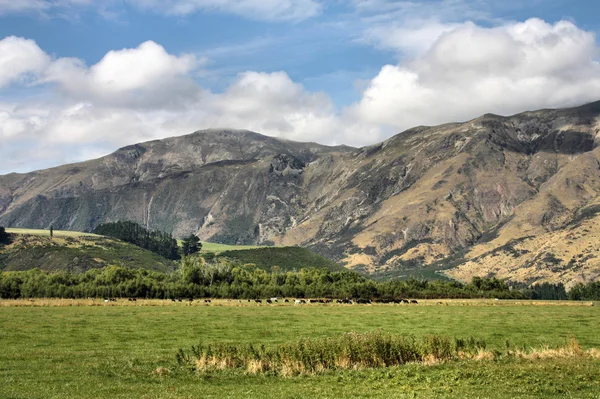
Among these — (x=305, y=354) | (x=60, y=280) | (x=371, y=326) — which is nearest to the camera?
(x=305, y=354)

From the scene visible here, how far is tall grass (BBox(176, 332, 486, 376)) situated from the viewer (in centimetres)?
3950

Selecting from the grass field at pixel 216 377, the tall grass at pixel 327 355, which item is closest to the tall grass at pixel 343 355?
the tall grass at pixel 327 355

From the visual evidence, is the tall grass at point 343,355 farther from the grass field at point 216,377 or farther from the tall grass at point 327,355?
the grass field at point 216,377

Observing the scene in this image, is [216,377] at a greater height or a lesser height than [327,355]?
lesser

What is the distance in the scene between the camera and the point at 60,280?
195 m

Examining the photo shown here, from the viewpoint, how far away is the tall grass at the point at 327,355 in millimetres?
39500

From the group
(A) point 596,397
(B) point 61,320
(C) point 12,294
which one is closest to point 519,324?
(A) point 596,397

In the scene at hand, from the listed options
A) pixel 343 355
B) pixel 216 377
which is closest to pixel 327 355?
pixel 343 355

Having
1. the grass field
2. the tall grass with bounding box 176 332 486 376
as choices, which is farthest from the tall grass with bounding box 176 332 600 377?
the grass field

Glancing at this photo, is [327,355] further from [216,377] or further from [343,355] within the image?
[216,377]

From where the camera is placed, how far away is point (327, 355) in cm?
4062

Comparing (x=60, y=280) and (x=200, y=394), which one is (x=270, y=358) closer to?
(x=200, y=394)

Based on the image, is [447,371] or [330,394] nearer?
[330,394]

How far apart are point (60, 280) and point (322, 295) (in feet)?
278
